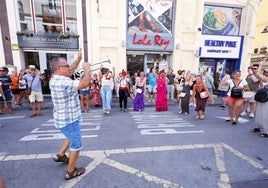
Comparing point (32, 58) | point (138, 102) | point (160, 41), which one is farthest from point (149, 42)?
point (32, 58)

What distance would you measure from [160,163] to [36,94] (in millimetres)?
4991

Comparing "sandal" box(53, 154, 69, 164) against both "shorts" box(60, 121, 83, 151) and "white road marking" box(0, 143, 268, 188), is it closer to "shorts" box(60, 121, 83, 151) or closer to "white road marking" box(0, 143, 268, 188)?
"white road marking" box(0, 143, 268, 188)

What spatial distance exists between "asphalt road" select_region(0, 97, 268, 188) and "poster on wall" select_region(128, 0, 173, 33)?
22.4 ft

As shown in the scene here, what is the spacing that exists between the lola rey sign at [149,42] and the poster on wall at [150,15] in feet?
1.19

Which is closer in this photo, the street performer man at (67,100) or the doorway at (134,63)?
the street performer man at (67,100)

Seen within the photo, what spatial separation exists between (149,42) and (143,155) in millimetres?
8120

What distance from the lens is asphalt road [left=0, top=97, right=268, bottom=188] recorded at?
93.7 inches

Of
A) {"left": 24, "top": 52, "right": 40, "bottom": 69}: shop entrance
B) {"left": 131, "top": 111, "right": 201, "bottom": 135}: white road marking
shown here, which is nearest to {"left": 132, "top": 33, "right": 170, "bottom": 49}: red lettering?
{"left": 131, "top": 111, "right": 201, "bottom": 135}: white road marking

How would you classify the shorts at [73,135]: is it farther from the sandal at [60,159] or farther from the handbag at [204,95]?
the handbag at [204,95]

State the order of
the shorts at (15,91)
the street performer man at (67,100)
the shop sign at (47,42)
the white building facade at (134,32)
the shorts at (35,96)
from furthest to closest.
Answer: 1. the white building facade at (134,32)
2. the shop sign at (47,42)
3. the shorts at (15,91)
4. the shorts at (35,96)
5. the street performer man at (67,100)

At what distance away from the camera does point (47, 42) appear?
8.93 m

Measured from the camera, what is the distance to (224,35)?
1078 cm

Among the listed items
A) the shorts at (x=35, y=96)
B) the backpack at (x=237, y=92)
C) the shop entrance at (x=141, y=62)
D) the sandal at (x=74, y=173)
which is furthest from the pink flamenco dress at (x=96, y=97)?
the backpack at (x=237, y=92)

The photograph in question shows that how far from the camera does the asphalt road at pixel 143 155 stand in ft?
7.81
